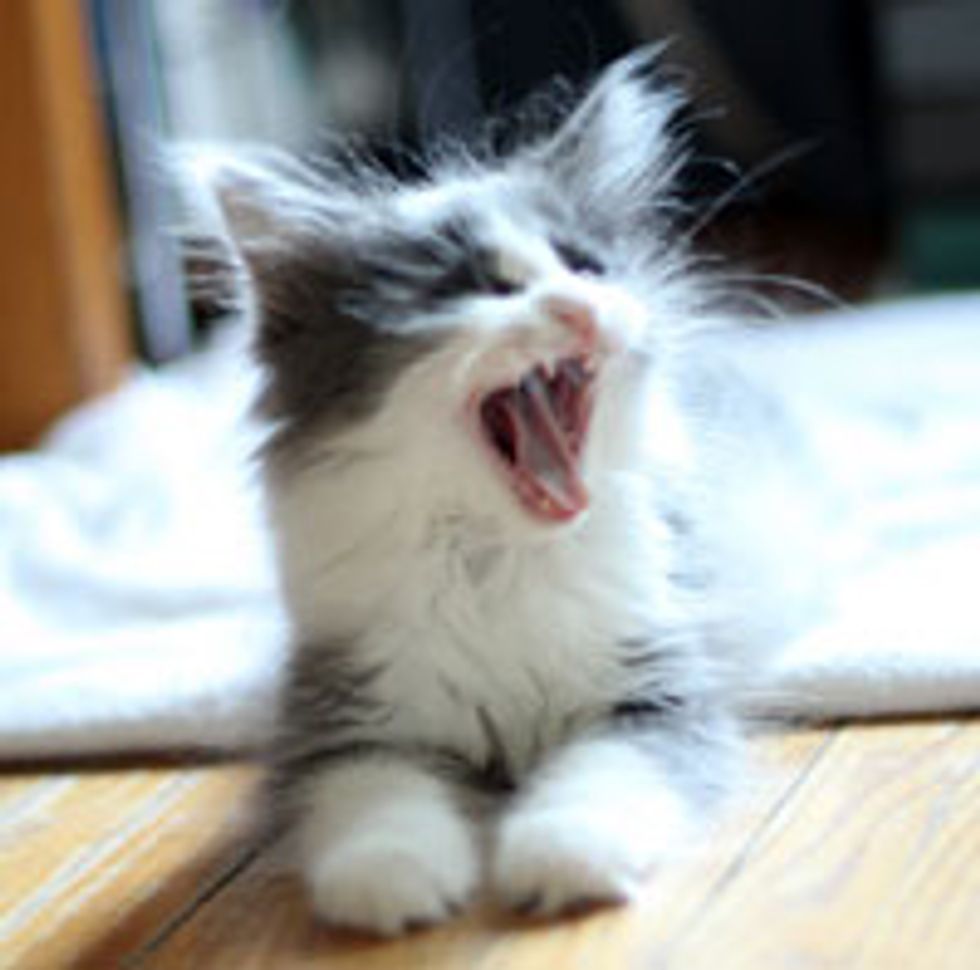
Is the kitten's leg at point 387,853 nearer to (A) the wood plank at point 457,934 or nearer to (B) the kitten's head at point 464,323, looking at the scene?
(A) the wood plank at point 457,934

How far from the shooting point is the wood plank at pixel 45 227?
294 cm

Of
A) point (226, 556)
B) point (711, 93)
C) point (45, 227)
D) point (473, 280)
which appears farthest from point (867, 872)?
point (711, 93)

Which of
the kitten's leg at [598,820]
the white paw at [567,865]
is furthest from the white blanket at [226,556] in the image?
the white paw at [567,865]

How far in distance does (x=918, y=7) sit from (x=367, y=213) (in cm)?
273

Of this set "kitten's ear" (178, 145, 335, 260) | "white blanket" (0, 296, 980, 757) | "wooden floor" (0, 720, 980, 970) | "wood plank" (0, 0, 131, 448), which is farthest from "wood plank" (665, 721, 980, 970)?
"wood plank" (0, 0, 131, 448)

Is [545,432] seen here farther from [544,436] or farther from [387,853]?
[387,853]

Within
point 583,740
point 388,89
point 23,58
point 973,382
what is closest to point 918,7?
point 388,89

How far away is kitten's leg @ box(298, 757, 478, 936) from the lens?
1150 mm

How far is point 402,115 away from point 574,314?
2809 mm

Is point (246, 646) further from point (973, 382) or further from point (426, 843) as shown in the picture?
point (973, 382)

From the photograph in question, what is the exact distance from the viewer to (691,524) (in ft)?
4.91

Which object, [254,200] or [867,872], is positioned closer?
[867,872]

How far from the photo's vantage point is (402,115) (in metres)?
3.93

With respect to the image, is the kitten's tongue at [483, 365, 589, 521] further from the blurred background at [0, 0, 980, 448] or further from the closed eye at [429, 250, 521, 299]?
the blurred background at [0, 0, 980, 448]
